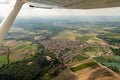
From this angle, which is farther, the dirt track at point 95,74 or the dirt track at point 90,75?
the dirt track at point 95,74

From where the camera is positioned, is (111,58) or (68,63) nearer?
(68,63)

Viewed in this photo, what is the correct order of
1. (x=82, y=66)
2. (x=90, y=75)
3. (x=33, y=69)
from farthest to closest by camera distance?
1. (x=33, y=69)
2. (x=82, y=66)
3. (x=90, y=75)

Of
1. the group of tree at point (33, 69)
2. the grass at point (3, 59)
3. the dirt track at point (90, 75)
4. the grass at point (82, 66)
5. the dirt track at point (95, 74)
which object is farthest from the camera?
the grass at point (3, 59)

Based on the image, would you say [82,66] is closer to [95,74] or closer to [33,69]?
[95,74]

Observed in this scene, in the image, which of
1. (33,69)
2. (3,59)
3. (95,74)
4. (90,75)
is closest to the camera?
(90,75)

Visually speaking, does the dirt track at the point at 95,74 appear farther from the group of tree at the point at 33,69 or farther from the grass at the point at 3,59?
the grass at the point at 3,59

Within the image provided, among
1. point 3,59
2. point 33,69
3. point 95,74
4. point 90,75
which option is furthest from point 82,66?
point 3,59

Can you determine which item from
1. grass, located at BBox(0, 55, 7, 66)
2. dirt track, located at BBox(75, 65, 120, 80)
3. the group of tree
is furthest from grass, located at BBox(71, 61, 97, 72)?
grass, located at BBox(0, 55, 7, 66)

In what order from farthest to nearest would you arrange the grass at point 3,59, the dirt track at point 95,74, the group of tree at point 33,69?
the grass at point 3,59, the group of tree at point 33,69, the dirt track at point 95,74

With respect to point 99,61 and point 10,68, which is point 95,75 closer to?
point 99,61

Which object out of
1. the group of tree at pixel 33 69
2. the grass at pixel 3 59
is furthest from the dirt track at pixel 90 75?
the grass at pixel 3 59

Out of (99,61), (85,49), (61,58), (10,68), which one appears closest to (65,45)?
Answer: (85,49)
